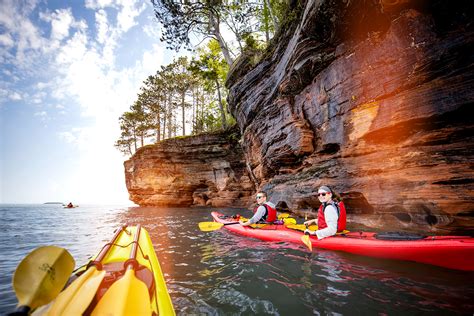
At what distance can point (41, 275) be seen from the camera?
1.79 m

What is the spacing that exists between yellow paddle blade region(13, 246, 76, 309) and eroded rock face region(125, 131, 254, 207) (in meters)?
19.5

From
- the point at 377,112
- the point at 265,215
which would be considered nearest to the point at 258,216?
the point at 265,215

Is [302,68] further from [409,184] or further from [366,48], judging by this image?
[409,184]

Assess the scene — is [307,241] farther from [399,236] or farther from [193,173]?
[193,173]

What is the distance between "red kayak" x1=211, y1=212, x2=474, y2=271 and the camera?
12.0 ft

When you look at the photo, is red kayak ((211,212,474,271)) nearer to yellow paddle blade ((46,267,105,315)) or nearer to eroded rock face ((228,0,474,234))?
eroded rock face ((228,0,474,234))

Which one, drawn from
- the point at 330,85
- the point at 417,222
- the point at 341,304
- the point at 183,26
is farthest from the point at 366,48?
the point at 183,26

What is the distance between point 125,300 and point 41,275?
73cm

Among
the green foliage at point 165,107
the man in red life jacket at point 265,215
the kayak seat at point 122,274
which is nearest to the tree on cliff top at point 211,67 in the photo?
the green foliage at point 165,107

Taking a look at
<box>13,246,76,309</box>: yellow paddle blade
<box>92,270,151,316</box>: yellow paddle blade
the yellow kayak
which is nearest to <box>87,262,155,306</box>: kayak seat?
the yellow kayak

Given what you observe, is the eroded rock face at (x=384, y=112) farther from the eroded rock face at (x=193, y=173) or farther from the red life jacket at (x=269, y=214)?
the eroded rock face at (x=193, y=173)

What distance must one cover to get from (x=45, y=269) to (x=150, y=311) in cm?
96

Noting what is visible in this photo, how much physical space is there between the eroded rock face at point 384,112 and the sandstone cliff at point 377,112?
28 millimetres

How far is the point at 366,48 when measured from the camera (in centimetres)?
735
